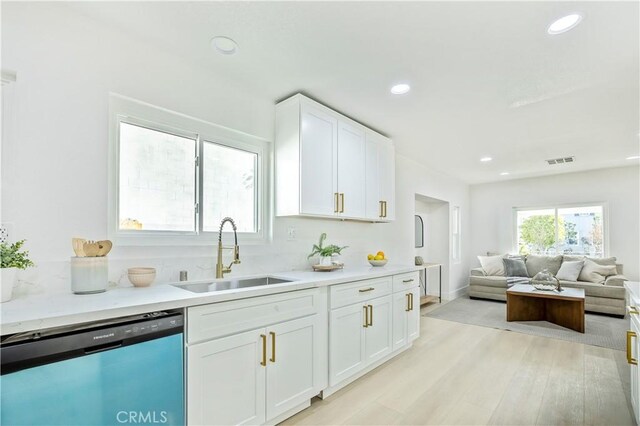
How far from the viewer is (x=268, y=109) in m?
2.80

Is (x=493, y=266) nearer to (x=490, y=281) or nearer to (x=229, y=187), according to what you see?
(x=490, y=281)

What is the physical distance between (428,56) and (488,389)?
8.51ft

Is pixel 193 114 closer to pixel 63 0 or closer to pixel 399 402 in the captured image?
pixel 63 0

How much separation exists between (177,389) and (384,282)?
1.96 metres

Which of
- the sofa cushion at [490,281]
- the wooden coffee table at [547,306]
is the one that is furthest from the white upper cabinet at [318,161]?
the sofa cushion at [490,281]

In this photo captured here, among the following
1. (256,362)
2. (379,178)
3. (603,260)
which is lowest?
(256,362)

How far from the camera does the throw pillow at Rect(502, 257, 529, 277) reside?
19.7 ft

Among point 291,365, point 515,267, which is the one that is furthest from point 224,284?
point 515,267

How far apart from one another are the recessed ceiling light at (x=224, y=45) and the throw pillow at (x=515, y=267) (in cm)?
622

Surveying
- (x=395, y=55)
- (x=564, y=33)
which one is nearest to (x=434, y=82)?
(x=395, y=55)

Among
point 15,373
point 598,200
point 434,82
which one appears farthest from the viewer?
point 598,200

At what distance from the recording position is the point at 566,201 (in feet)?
20.1

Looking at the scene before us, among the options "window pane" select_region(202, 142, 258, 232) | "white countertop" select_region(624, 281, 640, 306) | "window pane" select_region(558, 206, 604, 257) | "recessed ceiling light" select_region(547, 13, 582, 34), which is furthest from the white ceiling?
"window pane" select_region(558, 206, 604, 257)

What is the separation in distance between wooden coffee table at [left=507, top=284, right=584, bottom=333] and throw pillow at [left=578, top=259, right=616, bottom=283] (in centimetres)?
103
